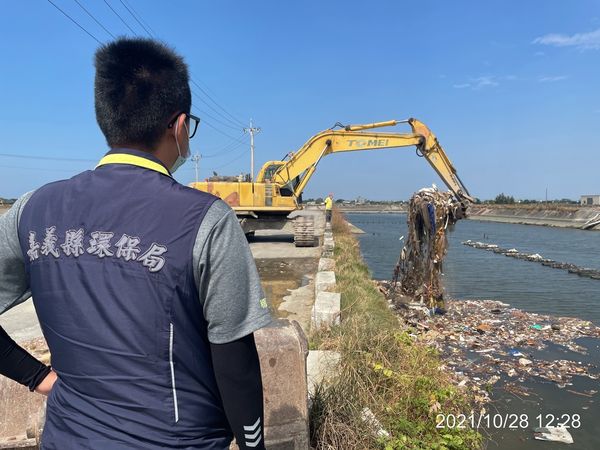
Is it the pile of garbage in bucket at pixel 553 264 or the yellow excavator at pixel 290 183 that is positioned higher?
the yellow excavator at pixel 290 183

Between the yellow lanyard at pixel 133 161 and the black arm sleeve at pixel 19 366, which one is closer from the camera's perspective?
the yellow lanyard at pixel 133 161

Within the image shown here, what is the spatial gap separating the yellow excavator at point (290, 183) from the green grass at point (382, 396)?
35.9 feet

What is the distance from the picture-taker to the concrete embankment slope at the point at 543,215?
45.0 metres

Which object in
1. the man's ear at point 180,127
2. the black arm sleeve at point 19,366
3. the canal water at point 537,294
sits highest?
the man's ear at point 180,127

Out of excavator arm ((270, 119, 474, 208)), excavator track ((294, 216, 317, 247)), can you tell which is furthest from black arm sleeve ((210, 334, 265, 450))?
excavator track ((294, 216, 317, 247))

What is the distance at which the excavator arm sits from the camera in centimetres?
1398

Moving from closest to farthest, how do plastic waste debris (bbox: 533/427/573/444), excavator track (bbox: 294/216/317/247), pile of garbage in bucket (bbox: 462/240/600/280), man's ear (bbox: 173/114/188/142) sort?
man's ear (bbox: 173/114/188/142)
plastic waste debris (bbox: 533/427/573/444)
pile of garbage in bucket (bbox: 462/240/600/280)
excavator track (bbox: 294/216/317/247)

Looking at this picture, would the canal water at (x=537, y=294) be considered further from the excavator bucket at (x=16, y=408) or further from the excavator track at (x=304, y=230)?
the excavator bucket at (x=16, y=408)

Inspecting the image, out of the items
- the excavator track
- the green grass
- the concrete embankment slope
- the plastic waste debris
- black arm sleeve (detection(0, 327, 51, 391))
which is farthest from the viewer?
the concrete embankment slope

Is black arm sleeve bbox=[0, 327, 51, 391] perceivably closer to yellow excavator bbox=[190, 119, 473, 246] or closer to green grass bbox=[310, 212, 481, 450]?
green grass bbox=[310, 212, 481, 450]

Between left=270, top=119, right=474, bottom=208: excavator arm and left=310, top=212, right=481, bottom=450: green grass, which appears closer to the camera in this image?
left=310, top=212, right=481, bottom=450: green grass
